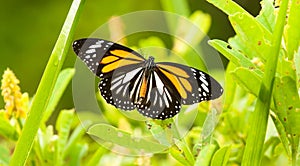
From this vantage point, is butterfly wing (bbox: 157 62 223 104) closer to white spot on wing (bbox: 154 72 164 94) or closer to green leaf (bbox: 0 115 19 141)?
white spot on wing (bbox: 154 72 164 94)

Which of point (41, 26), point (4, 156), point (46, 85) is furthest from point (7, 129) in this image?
point (41, 26)

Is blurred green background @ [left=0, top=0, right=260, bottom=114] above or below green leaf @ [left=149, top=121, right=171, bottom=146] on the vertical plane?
below

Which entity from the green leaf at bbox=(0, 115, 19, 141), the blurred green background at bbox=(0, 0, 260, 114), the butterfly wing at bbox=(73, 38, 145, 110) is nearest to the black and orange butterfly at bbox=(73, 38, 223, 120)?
the butterfly wing at bbox=(73, 38, 145, 110)

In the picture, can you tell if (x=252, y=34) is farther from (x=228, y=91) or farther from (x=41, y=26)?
(x=41, y=26)

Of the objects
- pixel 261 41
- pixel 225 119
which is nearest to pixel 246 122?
pixel 225 119

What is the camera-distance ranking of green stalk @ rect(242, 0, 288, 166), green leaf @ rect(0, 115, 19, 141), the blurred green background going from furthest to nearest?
the blurred green background, green leaf @ rect(0, 115, 19, 141), green stalk @ rect(242, 0, 288, 166)

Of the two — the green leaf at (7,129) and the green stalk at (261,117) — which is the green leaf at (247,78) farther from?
the green leaf at (7,129)

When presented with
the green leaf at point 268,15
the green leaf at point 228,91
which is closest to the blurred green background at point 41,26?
the green leaf at point 228,91
